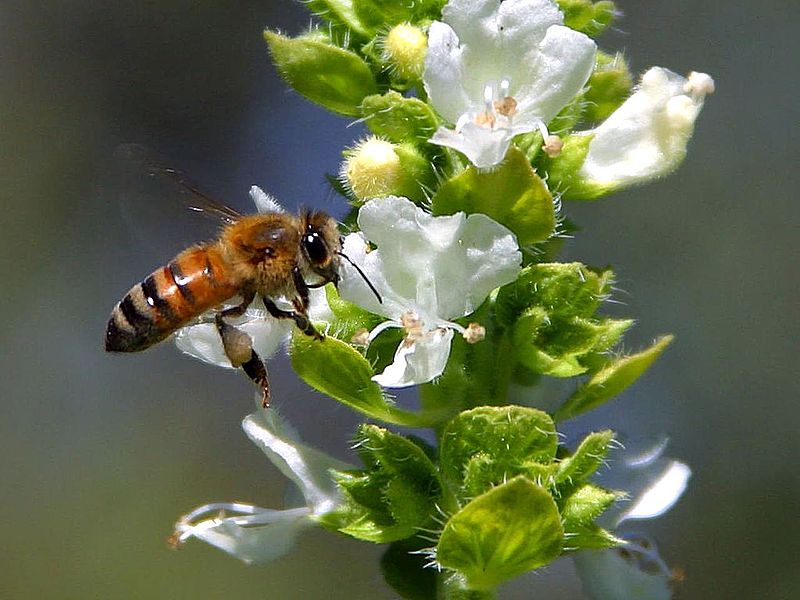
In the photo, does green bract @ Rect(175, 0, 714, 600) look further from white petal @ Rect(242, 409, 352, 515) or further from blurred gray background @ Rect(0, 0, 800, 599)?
blurred gray background @ Rect(0, 0, 800, 599)

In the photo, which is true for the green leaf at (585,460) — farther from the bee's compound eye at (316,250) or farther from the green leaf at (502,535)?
the bee's compound eye at (316,250)

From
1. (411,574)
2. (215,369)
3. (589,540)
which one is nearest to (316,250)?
(411,574)

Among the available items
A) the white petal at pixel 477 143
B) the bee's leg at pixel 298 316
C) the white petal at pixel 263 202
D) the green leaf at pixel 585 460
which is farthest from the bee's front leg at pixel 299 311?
the green leaf at pixel 585 460

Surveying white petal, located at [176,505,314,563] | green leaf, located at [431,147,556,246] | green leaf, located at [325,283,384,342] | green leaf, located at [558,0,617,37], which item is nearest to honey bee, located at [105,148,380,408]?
green leaf, located at [325,283,384,342]

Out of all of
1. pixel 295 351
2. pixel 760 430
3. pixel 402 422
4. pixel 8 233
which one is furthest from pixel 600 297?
pixel 8 233

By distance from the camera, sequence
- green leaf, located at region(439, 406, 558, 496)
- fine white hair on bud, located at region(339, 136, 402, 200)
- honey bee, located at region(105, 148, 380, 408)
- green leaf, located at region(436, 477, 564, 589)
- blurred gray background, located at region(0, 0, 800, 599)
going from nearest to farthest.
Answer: green leaf, located at region(436, 477, 564, 589)
green leaf, located at region(439, 406, 558, 496)
fine white hair on bud, located at region(339, 136, 402, 200)
honey bee, located at region(105, 148, 380, 408)
blurred gray background, located at region(0, 0, 800, 599)
